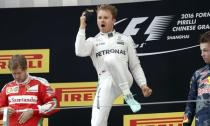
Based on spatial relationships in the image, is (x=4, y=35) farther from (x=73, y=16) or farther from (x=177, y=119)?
(x=177, y=119)

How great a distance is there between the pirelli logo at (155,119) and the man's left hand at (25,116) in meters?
1.30

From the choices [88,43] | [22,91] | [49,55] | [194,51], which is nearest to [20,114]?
[22,91]

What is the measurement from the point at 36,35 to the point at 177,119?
4.05 ft

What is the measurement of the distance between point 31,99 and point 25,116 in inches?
5.0

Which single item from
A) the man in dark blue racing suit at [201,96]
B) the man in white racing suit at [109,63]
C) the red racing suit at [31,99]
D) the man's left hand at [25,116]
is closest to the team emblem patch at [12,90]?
the red racing suit at [31,99]

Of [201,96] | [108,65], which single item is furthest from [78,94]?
[201,96]

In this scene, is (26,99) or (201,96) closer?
(201,96)

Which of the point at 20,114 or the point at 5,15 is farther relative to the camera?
the point at 5,15

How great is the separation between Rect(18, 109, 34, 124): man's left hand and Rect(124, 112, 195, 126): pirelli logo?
1.30 m

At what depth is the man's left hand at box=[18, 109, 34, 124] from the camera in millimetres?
3732

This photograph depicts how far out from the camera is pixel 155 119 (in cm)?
492

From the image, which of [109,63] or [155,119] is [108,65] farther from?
[155,119]

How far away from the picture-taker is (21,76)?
12.5 feet

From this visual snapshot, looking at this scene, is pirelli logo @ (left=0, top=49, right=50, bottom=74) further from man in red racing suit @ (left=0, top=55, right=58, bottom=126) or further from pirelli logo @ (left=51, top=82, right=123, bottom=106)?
man in red racing suit @ (left=0, top=55, right=58, bottom=126)
